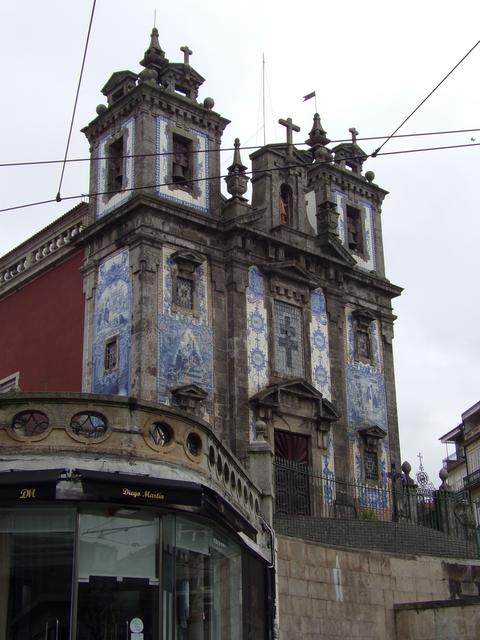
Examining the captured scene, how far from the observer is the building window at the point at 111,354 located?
27141 millimetres

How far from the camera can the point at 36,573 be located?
468 inches

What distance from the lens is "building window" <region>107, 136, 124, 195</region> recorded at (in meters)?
29.5

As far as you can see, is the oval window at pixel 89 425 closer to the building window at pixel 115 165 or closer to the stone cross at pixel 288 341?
the stone cross at pixel 288 341

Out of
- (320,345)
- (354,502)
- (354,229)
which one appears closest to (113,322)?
(320,345)

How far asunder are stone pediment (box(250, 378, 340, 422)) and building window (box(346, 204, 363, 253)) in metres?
6.35

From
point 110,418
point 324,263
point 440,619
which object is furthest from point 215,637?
point 324,263

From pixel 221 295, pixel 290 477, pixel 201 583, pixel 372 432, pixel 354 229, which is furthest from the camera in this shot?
pixel 354 229

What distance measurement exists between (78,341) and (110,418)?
53.3 ft

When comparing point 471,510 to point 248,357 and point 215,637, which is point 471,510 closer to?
point 248,357

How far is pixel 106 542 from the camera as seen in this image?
1218 cm

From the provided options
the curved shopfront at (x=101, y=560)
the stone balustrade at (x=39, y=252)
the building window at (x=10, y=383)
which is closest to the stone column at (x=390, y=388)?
the stone balustrade at (x=39, y=252)

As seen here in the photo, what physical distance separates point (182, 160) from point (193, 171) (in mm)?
434

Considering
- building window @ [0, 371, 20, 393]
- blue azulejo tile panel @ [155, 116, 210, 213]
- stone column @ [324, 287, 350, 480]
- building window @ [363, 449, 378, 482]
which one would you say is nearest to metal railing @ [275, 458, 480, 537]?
stone column @ [324, 287, 350, 480]

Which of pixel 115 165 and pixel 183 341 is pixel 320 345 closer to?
pixel 183 341
